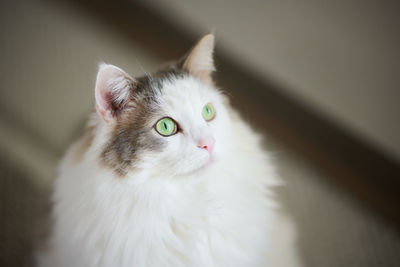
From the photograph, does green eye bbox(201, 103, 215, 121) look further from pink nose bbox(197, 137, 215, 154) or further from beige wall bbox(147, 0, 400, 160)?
beige wall bbox(147, 0, 400, 160)

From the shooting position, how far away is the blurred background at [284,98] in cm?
140

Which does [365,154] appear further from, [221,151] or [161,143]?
[161,143]

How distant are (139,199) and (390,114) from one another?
4.24 feet

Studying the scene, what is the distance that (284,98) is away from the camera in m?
1.69

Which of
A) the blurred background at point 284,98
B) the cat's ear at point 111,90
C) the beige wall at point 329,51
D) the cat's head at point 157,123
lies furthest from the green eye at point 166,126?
the beige wall at point 329,51

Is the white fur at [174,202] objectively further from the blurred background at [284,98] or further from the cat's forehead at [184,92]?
the blurred background at [284,98]

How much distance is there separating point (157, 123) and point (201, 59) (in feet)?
0.84

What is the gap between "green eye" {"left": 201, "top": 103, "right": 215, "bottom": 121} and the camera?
85 cm

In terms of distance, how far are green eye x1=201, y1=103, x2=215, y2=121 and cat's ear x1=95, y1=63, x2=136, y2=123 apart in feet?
0.66

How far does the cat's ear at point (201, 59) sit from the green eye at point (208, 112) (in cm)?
13

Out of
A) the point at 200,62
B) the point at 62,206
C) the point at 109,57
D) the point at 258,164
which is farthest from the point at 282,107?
the point at 62,206

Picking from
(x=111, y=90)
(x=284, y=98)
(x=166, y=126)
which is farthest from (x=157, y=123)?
(x=284, y=98)

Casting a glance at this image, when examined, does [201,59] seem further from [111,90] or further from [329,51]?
[329,51]

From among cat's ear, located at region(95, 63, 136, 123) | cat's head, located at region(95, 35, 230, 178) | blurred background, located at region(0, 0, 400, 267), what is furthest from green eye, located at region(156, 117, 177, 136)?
blurred background, located at region(0, 0, 400, 267)
